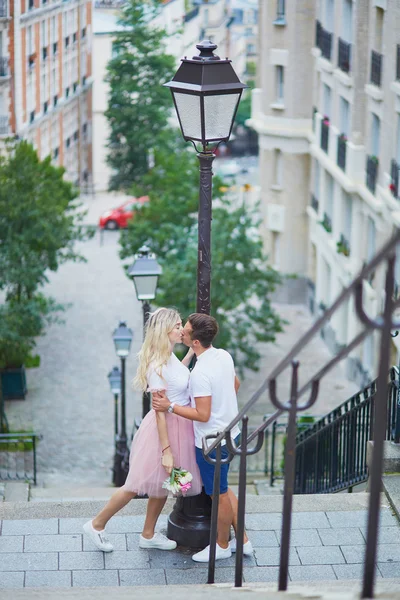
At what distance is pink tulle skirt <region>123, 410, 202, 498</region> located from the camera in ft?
23.9

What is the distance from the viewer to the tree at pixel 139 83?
4384cm

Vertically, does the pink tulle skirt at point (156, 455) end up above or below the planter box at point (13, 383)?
above

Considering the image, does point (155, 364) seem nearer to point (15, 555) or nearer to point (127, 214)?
point (15, 555)

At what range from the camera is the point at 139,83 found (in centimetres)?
4497

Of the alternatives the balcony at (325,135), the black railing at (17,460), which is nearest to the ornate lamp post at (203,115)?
the black railing at (17,460)

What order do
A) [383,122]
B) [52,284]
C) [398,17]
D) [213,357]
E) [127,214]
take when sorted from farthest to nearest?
[127,214]
[52,284]
[383,122]
[398,17]
[213,357]

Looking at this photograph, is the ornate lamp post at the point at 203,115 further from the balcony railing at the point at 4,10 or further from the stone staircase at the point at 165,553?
the balcony railing at the point at 4,10

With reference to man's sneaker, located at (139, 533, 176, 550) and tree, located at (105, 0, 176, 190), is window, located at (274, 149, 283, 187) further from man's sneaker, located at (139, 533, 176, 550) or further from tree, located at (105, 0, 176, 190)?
man's sneaker, located at (139, 533, 176, 550)

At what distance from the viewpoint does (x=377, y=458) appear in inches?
161

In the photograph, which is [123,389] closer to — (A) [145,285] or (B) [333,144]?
(A) [145,285]

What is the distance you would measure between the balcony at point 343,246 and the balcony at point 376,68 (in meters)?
4.97

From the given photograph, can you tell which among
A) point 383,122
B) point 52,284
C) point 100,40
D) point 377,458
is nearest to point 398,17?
point 383,122

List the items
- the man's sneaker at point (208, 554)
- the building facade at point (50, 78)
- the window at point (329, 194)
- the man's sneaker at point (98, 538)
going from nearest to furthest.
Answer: the man's sneaker at point (208, 554) → the man's sneaker at point (98, 538) → the window at point (329, 194) → the building facade at point (50, 78)

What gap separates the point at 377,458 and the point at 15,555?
13.1 feet
